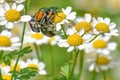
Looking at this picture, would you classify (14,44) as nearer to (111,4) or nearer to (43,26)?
(43,26)

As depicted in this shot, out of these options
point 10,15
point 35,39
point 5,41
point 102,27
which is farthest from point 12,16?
point 35,39

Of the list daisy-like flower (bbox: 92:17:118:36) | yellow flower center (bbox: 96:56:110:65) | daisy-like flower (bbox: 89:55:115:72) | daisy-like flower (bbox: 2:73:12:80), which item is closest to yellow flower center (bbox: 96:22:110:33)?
daisy-like flower (bbox: 92:17:118:36)

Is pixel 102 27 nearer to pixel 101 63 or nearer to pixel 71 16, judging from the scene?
pixel 71 16

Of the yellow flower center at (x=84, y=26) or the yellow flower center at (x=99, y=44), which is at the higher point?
the yellow flower center at (x=84, y=26)

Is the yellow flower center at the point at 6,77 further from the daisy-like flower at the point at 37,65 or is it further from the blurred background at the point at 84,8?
the blurred background at the point at 84,8

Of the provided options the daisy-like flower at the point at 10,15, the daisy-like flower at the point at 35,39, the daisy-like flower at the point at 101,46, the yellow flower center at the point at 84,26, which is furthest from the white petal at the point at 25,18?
the daisy-like flower at the point at 101,46

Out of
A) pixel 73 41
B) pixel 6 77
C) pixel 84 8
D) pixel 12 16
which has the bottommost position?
pixel 6 77

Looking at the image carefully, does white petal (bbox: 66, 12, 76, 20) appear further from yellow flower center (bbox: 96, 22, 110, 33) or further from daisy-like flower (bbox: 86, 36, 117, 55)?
daisy-like flower (bbox: 86, 36, 117, 55)

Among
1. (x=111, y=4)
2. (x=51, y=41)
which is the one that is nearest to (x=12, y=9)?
(x=51, y=41)
